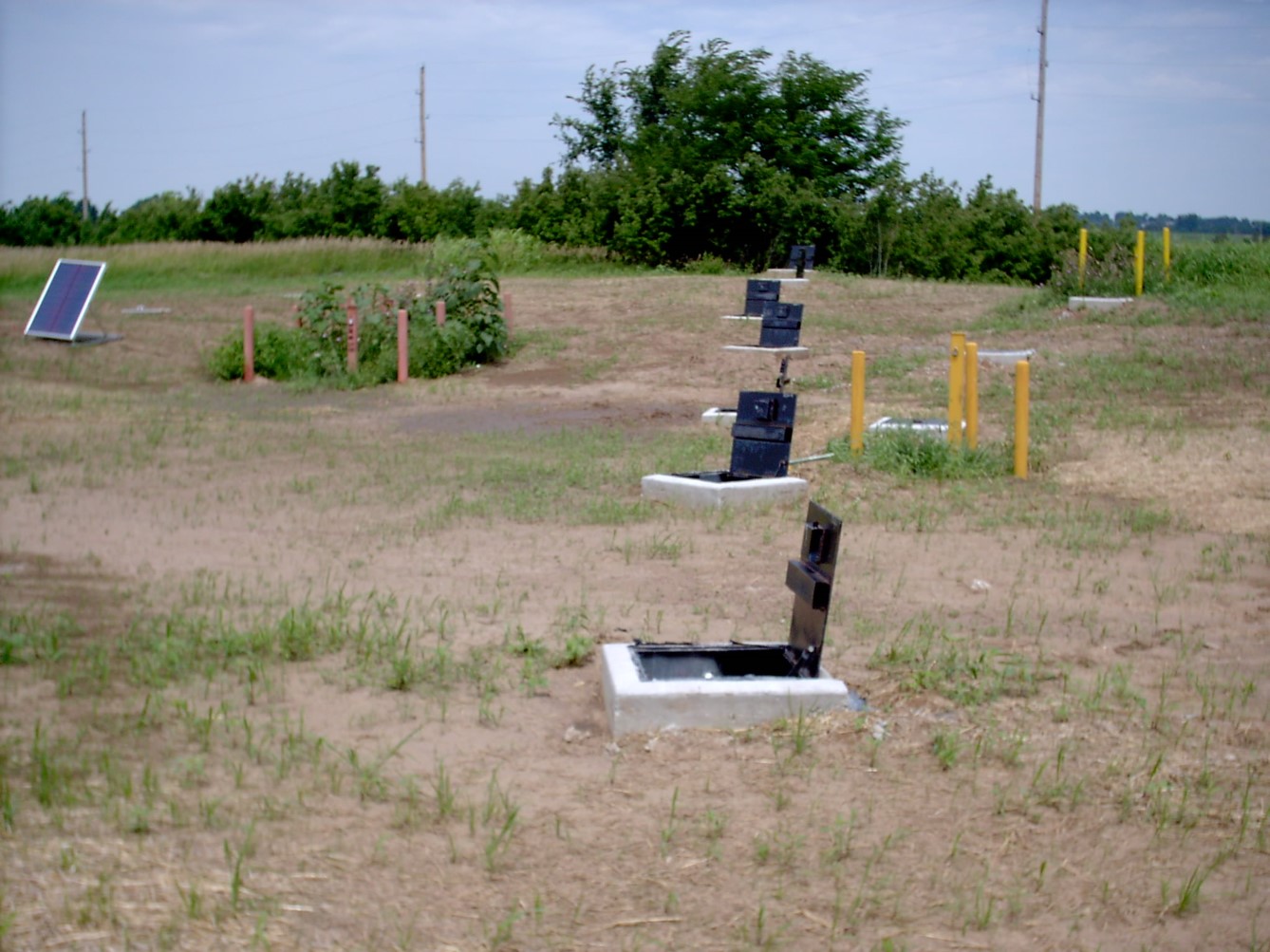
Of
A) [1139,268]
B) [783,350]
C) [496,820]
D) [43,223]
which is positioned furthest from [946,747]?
[43,223]

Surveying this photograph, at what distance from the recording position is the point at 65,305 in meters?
21.0

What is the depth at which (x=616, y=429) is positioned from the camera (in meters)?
14.3

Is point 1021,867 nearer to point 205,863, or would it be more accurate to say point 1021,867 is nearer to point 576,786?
point 576,786

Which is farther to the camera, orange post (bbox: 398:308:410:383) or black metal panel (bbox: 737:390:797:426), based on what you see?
orange post (bbox: 398:308:410:383)

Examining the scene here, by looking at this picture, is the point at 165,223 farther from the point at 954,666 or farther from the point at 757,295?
the point at 954,666

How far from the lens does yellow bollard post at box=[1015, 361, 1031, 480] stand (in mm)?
10391

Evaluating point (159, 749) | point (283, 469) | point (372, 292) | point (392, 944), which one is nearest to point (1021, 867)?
point (392, 944)

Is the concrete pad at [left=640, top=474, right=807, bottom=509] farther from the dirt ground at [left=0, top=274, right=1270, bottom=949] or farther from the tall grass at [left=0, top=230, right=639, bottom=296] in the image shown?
the tall grass at [left=0, top=230, right=639, bottom=296]

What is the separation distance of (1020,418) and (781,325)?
8.78 m

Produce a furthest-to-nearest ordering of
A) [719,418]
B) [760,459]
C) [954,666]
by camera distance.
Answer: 1. [719,418]
2. [760,459]
3. [954,666]

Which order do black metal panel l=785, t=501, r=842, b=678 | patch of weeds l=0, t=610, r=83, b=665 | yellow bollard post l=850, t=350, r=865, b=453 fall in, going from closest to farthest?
black metal panel l=785, t=501, r=842, b=678 < patch of weeds l=0, t=610, r=83, b=665 < yellow bollard post l=850, t=350, r=865, b=453

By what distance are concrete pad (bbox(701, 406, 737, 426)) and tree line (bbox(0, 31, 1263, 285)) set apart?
2034 centimetres

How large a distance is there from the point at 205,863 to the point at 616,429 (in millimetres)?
10625

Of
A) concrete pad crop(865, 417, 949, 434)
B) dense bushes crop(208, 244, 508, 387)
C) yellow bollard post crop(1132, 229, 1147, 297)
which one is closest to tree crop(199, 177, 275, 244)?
dense bushes crop(208, 244, 508, 387)
